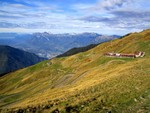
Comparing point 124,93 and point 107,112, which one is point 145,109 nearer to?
point 107,112

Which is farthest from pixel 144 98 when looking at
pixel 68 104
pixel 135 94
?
pixel 68 104

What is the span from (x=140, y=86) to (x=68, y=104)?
44.3ft

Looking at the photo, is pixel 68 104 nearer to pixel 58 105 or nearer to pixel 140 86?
pixel 58 105

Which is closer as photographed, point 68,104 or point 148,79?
point 68,104

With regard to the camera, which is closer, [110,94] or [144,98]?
[144,98]

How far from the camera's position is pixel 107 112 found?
89.3ft

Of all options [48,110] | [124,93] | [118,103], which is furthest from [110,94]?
[48,110]

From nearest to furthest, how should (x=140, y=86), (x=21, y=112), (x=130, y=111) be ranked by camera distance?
(x=130, y=111), (x=21, y=112), (x=140, y=86)

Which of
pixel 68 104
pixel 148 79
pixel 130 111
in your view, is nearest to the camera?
pixel 130 111

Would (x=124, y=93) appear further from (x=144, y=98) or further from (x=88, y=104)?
(x=88, y=104)

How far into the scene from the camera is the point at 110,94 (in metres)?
35.5

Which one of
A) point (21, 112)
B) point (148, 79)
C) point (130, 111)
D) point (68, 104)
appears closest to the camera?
point (130, 111)

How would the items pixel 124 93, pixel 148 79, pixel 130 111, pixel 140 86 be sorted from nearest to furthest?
pixel 130 111 < pixel 124 93 < pixel 140 86 < pixel 148 79

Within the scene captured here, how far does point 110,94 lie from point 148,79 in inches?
457
